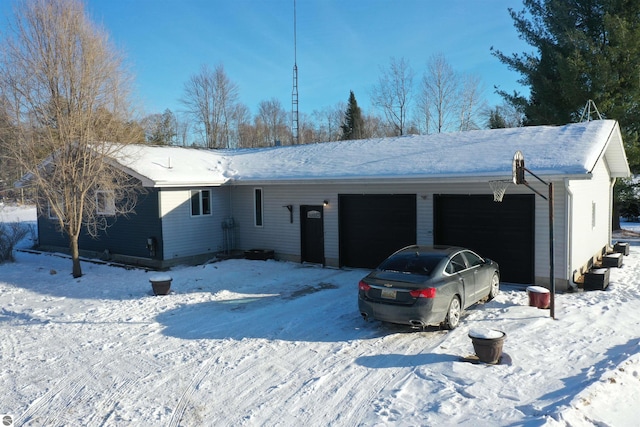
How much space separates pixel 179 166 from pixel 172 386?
1213 cm

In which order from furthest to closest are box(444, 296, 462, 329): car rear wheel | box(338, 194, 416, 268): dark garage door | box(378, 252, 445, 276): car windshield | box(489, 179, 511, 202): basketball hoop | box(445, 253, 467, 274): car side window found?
box(338, 194, 416, 268): dark garage door < box(489, 179, 511, 202): basketball hoop < box(445, 253, 467, 274): car side window < box(378, 252, 445, 276): car windshield < box(444, 296, 462, 329): car rear wheel

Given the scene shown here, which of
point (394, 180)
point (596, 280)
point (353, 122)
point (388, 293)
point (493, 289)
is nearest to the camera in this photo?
point (388, 293)

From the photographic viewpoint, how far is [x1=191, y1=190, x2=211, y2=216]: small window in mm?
16875

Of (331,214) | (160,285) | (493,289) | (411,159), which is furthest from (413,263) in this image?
(331,214)

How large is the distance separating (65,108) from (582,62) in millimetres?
20340

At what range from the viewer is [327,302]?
36.4 feet

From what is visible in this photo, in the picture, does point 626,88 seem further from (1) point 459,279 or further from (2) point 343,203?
(1) point 459,279

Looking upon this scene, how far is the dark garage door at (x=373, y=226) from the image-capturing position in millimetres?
14398

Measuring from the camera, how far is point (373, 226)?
1502 centimetres

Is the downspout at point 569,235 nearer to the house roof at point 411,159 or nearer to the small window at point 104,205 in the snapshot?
the house roof at point 411,159

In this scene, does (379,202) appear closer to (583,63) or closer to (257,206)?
(257,206)

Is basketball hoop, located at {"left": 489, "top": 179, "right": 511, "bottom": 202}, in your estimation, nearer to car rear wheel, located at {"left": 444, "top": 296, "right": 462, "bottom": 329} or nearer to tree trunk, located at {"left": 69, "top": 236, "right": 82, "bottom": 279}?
car rear wheel, located at {"left": 444, "top": 296, "right": 462, "bottom": 329}

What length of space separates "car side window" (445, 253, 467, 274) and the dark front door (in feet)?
22.8

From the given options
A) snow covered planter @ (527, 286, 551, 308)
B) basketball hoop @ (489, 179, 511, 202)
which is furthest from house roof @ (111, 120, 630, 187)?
snow covered planter @ (527, 286, 551, 308)
